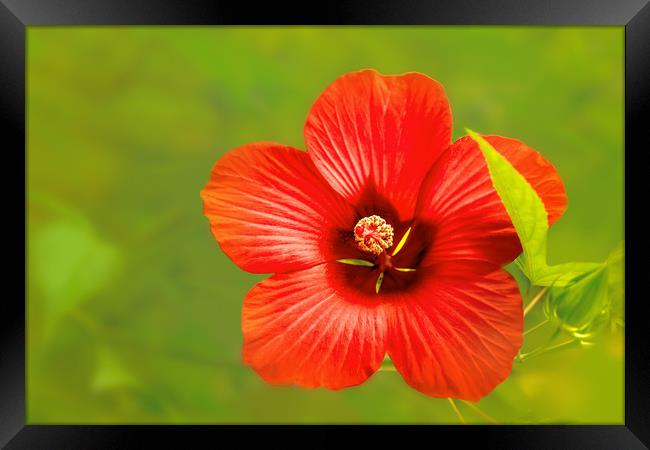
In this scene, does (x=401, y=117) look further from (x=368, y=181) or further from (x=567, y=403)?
(x=567, y=403)

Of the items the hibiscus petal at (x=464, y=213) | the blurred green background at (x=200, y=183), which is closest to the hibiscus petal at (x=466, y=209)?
the hibiscus petal at (x=464, y=213)

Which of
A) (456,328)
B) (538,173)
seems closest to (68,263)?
(456,328)

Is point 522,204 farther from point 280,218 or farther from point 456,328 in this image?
point 280,218

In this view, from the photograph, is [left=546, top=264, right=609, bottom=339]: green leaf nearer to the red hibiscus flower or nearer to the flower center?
the red hibiscus flower

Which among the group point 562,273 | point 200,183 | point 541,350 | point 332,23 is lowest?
point 541,350

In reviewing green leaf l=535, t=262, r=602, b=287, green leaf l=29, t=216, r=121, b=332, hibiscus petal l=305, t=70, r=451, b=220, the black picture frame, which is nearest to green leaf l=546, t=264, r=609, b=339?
green leaf l=535, t=262, r=602, b=287
